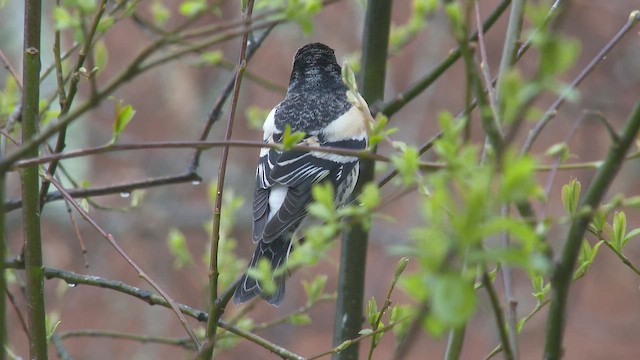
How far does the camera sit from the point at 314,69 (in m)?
3.32

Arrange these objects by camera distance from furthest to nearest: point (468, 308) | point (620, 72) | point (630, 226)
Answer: point (620, 72) < point (630, 226) < point (468, 308)

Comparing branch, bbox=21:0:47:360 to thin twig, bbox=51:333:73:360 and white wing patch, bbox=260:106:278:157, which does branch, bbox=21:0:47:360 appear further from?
white wing patch, bbox=260:106:278:157

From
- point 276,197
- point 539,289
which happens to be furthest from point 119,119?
point 276,197

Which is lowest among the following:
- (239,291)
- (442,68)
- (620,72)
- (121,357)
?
(239,291)

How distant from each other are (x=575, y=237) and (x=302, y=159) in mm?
1811

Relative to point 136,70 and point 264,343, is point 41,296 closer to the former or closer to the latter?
point 264,343

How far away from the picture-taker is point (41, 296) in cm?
174

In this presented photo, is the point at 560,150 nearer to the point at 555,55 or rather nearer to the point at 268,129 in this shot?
the point at 555,55

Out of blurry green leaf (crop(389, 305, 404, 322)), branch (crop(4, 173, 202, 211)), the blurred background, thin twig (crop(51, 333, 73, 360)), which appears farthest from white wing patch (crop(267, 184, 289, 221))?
the blurred background

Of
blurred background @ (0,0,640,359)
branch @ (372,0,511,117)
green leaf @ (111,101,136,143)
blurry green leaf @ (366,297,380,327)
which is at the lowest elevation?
blurry green leaf @ (366,297,380,327)

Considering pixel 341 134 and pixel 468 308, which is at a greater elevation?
pixel 341 134

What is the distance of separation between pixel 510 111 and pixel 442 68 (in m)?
1.50

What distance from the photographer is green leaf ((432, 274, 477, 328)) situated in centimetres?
81

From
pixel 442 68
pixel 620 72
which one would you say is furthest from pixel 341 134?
pixel 620 72
